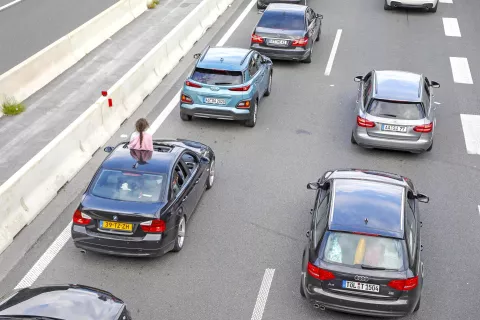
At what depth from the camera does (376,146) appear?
47.9ft

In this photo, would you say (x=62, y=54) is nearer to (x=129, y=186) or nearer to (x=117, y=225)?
(x=129, y=186)

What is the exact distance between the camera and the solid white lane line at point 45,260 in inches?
398

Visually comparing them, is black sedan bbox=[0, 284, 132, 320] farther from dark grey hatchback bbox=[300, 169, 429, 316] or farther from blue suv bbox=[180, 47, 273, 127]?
blue suv bbox=[180, 47, 273, 127]

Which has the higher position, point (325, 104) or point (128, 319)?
point (128, 319)

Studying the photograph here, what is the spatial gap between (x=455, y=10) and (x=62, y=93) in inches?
645

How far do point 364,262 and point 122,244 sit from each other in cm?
350

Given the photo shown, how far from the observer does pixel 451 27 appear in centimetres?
2492

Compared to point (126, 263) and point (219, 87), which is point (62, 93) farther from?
point (126, 263)

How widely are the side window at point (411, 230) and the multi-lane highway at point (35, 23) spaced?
13.1 m

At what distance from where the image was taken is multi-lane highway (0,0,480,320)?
9.97 meters

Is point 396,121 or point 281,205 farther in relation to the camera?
point 396,121

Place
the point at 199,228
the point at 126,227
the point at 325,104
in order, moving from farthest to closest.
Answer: the point at 325,104
the point at 199,228
the point at 126,227

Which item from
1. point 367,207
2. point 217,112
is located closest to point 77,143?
point 217,112

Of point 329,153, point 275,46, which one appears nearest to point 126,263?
point 329,153
